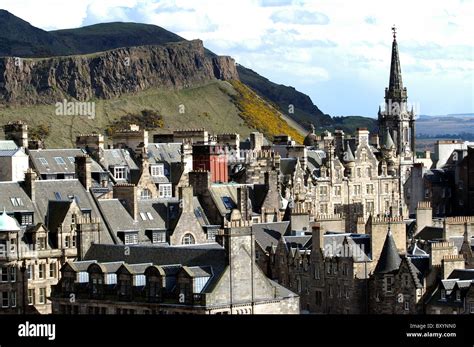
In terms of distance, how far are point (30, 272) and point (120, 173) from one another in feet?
110

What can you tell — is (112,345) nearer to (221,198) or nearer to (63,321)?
(63,321)

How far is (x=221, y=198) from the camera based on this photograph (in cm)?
10525

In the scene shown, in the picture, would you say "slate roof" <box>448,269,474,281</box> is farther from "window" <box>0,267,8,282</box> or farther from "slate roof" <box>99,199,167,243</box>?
"window" <box>0,267,8,282</box>

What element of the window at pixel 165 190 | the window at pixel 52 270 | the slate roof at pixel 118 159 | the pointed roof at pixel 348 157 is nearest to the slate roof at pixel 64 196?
the window at pixel 52 270

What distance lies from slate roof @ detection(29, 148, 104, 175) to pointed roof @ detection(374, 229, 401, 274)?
116 feet

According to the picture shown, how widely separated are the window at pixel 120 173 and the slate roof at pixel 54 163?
1.79 metres

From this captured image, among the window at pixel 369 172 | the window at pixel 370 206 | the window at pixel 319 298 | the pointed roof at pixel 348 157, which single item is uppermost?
the pointed roof at pixel 348 157

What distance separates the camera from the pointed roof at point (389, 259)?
291ft

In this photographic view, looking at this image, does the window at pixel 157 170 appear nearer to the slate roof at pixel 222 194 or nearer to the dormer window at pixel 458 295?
the slate roof at pixel 222 194

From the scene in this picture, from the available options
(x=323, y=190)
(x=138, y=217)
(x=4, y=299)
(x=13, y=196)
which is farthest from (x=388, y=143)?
(x=4, y=299)

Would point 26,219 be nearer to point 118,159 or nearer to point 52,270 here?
point 52,270

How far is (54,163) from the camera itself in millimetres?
120375

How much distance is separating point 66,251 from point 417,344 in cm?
5098

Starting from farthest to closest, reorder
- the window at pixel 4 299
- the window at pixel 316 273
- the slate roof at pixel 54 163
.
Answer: the slate roof at pixel 54 163
the window at pixel 316 273
the window at pixel 4 299
